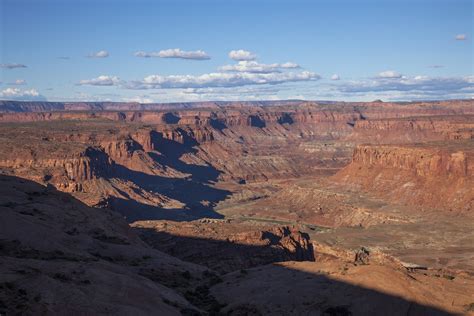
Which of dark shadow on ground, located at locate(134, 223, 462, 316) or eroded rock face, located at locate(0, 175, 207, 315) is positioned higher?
eroded rock face, located at locate(0, 175, 207, 315)

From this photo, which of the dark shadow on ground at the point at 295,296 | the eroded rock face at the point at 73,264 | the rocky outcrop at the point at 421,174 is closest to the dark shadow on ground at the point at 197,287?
the dark shadow on ground at the point at 295,296

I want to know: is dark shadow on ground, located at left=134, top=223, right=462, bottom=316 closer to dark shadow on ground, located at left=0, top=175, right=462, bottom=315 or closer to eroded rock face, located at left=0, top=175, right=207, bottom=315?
dark shadow on ground, located at left=0, top=175, right=462, bottom=315

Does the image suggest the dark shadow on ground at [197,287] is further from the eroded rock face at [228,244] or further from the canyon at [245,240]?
the eroded rock face at [228,244]

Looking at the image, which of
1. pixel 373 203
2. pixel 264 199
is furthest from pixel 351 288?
pixel 264 199

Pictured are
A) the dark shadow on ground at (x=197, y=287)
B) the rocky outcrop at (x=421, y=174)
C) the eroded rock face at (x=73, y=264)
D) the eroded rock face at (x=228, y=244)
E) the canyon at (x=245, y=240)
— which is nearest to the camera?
the eroded rock face at (x=73, y=264)

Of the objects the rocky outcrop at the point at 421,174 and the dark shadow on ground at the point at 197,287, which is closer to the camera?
the dark shadow on ground at the point at 197,287

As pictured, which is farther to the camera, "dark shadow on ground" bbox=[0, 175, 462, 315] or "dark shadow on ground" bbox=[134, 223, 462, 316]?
"dark shadow on ground" bbox=[134, 223, 462, 316]

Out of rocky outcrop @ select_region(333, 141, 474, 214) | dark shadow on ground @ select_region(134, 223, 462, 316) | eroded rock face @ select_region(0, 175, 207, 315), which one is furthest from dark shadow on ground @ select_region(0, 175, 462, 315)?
rocky outcrop @ select_region(333, 141, 474, 214)

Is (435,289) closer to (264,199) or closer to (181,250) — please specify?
(181,250)

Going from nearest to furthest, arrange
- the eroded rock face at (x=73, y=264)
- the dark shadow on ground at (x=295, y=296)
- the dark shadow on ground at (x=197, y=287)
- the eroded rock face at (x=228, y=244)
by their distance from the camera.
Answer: the eroded rock face at (x=73, y=264)
the dark shadow on ground at (x=197, y=287)
the dark shadow on ground at (x=295, y=296)
the eroded rock face at (x=228, y=244)

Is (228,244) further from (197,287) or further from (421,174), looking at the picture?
(421,174)

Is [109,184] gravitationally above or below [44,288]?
below
